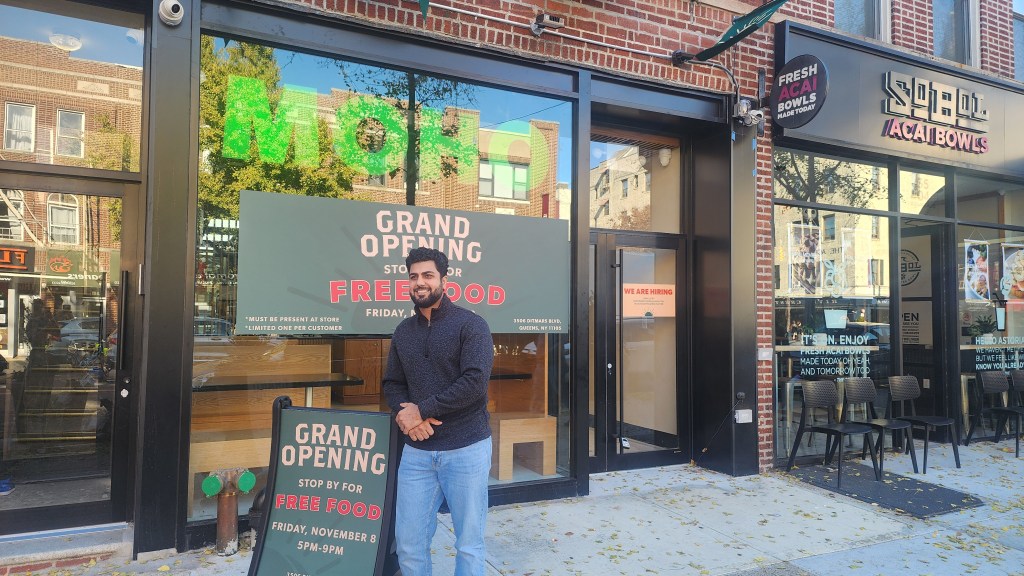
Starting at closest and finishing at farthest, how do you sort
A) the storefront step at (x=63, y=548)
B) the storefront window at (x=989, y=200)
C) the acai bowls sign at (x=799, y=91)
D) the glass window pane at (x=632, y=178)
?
the storefront step at (x=63, y=548) < the acai bowls sign at (x=799, y=91) < the glass window pane at (x=632, y=178) < the storefront window at (x=989, y=200)

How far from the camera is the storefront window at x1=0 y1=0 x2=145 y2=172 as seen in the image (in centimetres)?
446

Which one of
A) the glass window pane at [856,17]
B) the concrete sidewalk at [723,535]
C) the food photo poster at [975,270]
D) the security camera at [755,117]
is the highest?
the glass window pane at [856,17]

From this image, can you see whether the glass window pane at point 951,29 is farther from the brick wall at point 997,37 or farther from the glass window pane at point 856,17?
the glass window pane at point 856,17

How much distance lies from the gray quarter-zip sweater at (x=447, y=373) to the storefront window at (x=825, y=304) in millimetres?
4916

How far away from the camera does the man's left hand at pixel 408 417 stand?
315 cm

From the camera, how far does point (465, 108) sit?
568cm

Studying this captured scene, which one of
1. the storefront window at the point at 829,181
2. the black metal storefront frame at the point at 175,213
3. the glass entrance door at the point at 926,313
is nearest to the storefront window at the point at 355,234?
the black metal storefront frame at the point at 175,213

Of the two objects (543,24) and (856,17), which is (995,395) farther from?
(543,24)

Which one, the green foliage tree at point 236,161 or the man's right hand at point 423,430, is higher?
the green foliage tree at point 236,161

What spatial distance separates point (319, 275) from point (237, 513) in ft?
5.84

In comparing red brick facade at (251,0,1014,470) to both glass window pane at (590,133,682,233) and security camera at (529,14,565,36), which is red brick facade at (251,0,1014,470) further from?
glass window pane at (590,133,682,233)

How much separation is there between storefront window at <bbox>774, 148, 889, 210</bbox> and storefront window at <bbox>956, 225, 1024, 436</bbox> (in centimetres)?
171

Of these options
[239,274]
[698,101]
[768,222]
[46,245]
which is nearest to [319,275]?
[239,274]

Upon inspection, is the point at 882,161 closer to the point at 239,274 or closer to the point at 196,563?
the point at 239,274
